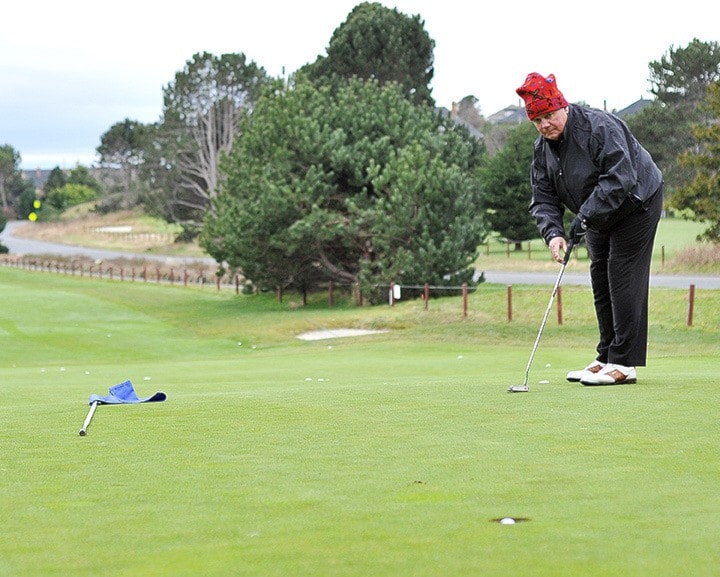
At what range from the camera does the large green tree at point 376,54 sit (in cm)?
6047

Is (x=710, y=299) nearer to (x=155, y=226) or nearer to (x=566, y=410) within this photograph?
(x=566, y=410)

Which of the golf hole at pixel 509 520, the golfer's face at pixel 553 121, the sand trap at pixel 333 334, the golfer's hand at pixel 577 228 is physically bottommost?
the sand trap at pixel 333 334

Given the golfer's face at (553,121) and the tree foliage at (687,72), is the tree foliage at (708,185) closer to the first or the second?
the golfer's face at (553,121)

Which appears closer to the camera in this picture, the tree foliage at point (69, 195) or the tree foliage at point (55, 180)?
the tree foliage at point (69, 195)

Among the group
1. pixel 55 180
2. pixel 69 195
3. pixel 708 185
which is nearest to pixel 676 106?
pixel 708 185

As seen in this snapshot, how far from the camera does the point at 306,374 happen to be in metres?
14.0

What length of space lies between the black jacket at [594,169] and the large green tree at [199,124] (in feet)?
266

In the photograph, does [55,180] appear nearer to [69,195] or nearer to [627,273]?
[69,195]

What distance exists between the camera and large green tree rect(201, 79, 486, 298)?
37.6 meters

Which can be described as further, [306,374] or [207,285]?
[207,285]

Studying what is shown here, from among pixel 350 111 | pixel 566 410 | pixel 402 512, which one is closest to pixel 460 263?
pixel 350 111

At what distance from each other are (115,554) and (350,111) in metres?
38.6

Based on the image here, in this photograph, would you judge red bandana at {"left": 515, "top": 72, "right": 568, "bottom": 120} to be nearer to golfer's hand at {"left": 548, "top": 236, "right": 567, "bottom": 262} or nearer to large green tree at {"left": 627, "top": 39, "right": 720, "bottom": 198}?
golfer's hand at {"left": 548, "top": 236, "right": 567, "bottom": 262}

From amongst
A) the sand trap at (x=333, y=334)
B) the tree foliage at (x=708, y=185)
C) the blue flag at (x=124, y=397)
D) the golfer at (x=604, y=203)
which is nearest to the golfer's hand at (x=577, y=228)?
the golfer at (x=604, y=203)
